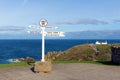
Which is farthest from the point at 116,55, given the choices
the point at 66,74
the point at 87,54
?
the point at 87,54

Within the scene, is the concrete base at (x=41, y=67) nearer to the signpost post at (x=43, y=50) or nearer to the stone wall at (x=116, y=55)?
the signpost post at (x=43, y=50)

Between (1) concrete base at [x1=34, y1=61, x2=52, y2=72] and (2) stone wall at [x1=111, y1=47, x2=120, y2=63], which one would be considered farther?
(2) stone wall at [x1=111, y1=47, x2=120, y2=63]

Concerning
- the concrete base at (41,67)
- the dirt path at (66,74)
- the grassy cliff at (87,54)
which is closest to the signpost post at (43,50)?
the concrete base at (41,67)

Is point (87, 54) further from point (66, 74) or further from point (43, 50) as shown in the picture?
point (66, 74)

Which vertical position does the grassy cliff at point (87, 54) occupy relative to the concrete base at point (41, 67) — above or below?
below

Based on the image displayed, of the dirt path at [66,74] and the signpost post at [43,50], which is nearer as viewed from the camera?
the dirt path at [66,74]

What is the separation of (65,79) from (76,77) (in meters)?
0.99

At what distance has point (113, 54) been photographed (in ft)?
96.2

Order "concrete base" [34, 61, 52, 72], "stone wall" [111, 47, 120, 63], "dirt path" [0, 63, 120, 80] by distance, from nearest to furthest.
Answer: "dirt path" [0, 63, 120, 80] < "concrete base" [34, 61, 52, 72] < "stone wall" [111, 47, 120, 63]

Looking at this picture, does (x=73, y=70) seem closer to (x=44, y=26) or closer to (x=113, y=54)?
(x=44, y=26)

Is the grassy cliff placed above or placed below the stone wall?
below

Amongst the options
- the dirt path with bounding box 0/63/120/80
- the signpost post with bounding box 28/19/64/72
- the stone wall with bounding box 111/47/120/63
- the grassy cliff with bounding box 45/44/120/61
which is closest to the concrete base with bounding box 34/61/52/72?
the signpost post with bounding box 28/19/64/72

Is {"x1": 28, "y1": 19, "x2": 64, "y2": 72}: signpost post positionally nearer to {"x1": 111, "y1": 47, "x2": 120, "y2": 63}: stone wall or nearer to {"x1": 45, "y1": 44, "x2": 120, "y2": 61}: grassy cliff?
{"x1": 111, "y1": 47, "x2": 120, "y2": 63}: stone wall

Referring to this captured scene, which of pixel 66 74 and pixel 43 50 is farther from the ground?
pixel 43 50
